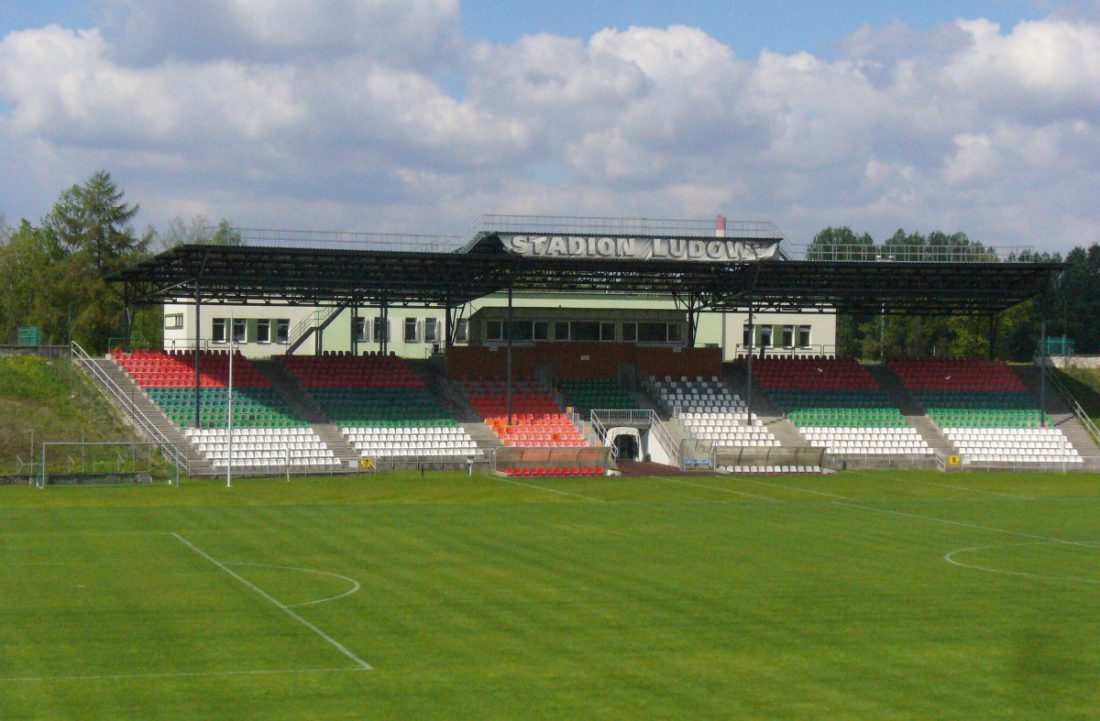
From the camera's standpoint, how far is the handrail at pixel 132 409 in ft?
169

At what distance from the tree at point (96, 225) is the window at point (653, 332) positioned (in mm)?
45018

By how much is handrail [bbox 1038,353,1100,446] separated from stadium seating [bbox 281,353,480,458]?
29.7 metres

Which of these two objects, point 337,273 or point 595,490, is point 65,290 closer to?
point 337,273

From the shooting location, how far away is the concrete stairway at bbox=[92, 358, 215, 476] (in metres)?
51.9

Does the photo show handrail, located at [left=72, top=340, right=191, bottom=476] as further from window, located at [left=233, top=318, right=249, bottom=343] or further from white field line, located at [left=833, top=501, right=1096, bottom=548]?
white field line, located at [left=833, top=501, right=1096, bottom=548]

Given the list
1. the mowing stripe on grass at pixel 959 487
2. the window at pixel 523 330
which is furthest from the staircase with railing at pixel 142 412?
the mowing stripe on grass at pixel 959 487

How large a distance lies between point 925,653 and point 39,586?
51.4ft

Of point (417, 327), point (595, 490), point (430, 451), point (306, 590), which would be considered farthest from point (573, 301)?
point (306, 590)

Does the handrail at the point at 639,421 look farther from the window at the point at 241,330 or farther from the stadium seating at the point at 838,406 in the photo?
the window at the point at 241,330

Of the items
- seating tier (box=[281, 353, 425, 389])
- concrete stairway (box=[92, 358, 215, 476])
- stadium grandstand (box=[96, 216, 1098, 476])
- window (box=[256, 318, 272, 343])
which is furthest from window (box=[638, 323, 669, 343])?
concrete stairway (box=[92, 358, 215, 476])

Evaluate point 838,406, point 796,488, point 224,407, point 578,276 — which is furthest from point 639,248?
point 224,407

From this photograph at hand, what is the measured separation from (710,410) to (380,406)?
16227mm

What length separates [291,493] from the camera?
4484cm

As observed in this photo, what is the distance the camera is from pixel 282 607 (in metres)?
22.2
